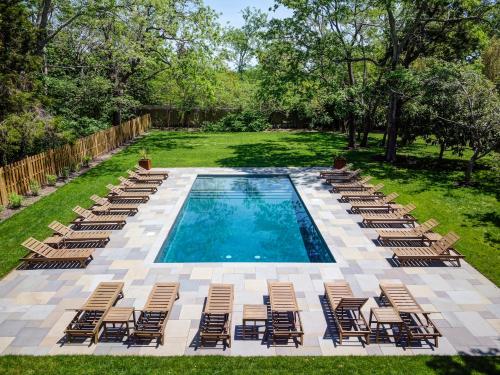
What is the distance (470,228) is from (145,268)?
1228 centimetres

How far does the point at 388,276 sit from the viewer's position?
10969 millimetres

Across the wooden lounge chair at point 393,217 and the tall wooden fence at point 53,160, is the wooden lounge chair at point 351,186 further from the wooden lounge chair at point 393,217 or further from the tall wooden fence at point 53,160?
the tall wooden fence at point 53,160

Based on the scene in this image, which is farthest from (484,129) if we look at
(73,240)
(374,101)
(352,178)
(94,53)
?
(94,53)

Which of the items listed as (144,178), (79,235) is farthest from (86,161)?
(79,235)

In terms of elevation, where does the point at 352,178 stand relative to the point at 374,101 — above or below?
below

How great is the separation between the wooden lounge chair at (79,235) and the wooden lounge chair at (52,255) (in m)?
0.86

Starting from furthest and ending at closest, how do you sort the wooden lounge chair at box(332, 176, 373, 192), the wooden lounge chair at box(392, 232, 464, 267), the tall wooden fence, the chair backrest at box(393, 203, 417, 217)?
the wooden lounge chair at box(332, 176, 373, 192) < the tall wooden fence < the chair backrest at box(393, 203, 417, 217) < the wooden lounge chair at box(392, 232, 464, 267)

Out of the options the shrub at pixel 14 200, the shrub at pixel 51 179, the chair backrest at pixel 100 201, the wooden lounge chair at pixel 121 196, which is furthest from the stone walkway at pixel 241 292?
the shrub at pixel 51 179

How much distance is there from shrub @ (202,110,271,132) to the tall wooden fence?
10439mm

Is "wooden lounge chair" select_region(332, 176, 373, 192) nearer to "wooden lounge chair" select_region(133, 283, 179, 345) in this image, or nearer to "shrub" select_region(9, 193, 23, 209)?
"wooden lounge chair" select_region(133, 283, 179, 345)

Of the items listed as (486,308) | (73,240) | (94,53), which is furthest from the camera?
(94,53)

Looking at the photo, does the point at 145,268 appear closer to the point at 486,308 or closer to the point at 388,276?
the point at 388,276

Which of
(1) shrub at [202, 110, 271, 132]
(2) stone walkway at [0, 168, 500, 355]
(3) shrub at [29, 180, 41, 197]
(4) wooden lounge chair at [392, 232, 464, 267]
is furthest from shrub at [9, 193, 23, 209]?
(1) shrub at [202, 110, 271, 132]

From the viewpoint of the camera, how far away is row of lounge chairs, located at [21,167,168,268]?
11.5 m
